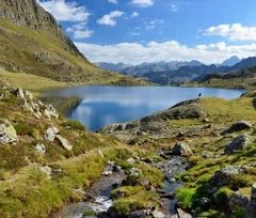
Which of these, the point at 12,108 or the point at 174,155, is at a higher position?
the point at 12,108

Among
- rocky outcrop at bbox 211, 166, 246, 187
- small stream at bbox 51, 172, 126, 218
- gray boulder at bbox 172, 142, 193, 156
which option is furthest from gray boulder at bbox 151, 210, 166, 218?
gray boulder at bbox 172, 142, 193, 156

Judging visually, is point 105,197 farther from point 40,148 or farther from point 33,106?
point 33,106

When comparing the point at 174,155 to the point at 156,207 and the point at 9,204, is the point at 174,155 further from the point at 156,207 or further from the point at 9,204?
the point at 9,204

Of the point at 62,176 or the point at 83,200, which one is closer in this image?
the point at 83,200

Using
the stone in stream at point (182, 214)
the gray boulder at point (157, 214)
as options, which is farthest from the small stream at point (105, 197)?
the gray boulder at point (157, 214)

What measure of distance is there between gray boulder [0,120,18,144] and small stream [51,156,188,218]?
963 centimetres

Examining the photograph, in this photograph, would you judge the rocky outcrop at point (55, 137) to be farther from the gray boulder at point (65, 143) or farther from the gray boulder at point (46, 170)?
the gray boulder at point (46, 170)

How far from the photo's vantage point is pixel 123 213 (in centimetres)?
3000

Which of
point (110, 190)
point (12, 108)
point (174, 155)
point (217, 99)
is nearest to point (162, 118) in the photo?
point (217, 99)

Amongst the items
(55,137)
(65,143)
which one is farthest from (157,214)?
(55,137)

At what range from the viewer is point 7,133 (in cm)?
4369

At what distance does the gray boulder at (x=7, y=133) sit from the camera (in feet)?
140

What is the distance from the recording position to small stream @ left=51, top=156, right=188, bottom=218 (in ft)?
106

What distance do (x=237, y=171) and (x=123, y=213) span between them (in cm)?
923
